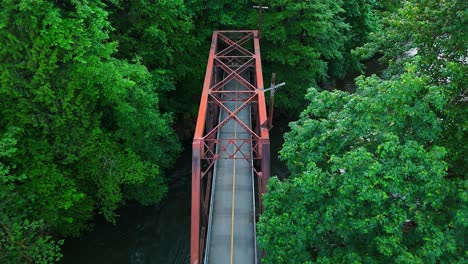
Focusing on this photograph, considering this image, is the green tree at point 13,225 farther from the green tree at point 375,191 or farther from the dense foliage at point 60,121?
the green tree at point 375,191

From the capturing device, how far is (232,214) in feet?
65.2

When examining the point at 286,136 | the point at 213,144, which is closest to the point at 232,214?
the point at 213,144

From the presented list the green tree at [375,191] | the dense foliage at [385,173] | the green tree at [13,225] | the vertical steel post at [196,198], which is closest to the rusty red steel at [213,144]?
the vertical steel post at [196,198]

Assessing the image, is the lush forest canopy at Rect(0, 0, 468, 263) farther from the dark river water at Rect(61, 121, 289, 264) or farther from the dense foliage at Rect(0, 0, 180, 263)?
the dark river water at Rect(61, 121, 289, 264)

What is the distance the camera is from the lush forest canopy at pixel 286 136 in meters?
11.4

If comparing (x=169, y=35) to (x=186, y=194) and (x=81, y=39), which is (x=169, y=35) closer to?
(x=81, y=39)

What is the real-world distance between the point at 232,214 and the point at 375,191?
10.1 m

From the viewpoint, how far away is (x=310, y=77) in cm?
2978

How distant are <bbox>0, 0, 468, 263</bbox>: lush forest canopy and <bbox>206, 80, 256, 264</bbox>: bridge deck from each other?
4.15 m

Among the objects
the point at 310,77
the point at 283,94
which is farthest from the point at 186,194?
the point at 310,77

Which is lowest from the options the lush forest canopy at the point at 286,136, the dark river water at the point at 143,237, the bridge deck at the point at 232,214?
the dark river water at the point at 143,237

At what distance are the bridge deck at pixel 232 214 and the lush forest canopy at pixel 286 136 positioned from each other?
4154mm

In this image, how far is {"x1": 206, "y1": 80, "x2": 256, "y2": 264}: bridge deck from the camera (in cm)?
1805

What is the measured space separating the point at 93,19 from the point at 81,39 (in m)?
1.35
